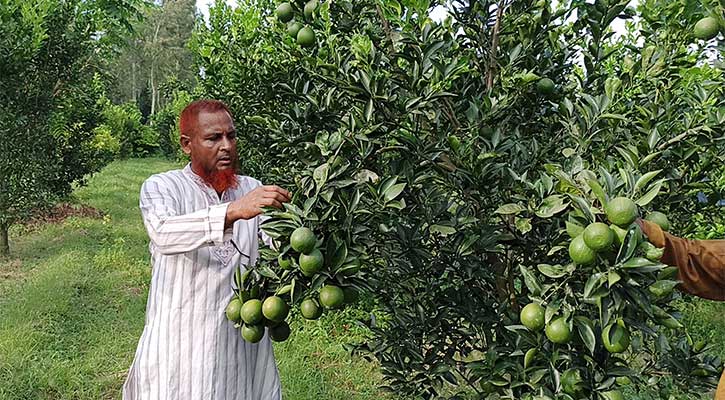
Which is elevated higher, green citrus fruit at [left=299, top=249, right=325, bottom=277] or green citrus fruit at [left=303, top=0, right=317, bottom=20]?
green citrus fruit at [left=303, top=0, right=317, bottom=20]

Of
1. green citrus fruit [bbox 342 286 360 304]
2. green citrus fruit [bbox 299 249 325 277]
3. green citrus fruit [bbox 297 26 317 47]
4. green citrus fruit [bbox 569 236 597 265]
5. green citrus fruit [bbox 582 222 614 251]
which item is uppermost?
green citrus fruit [bbox 297 26 317 47]

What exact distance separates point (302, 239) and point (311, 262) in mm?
54

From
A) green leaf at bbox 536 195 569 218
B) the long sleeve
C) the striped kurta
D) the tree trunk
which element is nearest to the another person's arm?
the long sleeve

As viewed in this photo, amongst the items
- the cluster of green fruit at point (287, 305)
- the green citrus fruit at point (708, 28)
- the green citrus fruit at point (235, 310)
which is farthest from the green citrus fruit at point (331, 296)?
the green citrus fruit at point (708, 28)

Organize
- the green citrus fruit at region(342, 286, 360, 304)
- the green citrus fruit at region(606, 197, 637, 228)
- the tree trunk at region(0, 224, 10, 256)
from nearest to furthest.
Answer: the green citrus fruit at region(606, 197, 637, 228) < the green citrus fruit at region(342, 286, 360, 304) < the tree trunk at region(0, 224, 10, 256)

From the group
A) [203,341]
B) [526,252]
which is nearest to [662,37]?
[526,252]

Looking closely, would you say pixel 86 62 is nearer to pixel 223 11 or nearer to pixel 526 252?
pixel 223 11

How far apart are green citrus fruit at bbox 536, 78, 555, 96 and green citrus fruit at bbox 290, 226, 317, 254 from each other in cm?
82

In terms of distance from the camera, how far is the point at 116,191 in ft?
41.2

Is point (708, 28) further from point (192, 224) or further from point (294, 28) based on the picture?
point (192, 224)

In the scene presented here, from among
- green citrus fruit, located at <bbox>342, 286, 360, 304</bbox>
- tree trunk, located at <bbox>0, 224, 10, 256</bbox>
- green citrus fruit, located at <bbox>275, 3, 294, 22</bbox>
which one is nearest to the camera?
green citrus fruit, located at <bbox>342, 286, 360, 304</bbox>

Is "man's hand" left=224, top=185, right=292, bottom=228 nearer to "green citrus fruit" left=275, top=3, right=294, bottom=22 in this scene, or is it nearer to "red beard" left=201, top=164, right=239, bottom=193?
"red beard" left=201, top=164, right=239, bottom=193

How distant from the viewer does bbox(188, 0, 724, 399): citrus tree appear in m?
1.18

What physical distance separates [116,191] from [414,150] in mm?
12233
